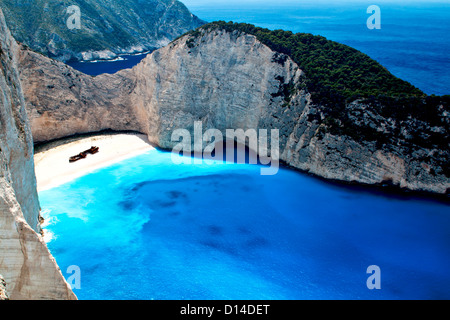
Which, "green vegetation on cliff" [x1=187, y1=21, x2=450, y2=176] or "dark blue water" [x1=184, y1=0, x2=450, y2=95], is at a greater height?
"dark blue water" [x1=184, y1=0, x2=450, y2=95]

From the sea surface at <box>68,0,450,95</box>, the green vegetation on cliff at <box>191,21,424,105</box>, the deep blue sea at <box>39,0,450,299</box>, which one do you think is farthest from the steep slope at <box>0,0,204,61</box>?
the deep blue sea at <box>39,0,450,299</box>

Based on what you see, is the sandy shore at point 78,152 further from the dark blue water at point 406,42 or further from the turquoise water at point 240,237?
the dark blue water at point 406,42

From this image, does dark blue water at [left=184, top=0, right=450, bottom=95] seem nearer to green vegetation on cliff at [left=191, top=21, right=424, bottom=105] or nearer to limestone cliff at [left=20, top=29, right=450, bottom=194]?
green vegetation on cliff at [left=191, top=21, right=424, bottom=105]

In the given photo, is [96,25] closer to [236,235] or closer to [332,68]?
[332,68]

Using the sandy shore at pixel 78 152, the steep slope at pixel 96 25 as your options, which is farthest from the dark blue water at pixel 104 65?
the sandy shore at pixel 78 152

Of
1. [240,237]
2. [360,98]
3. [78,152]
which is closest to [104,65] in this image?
[78,152]
